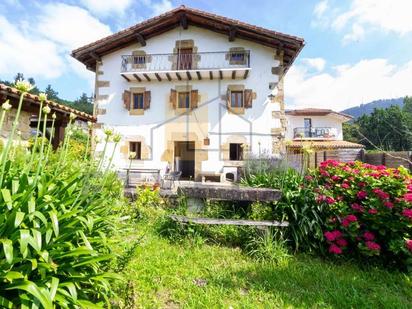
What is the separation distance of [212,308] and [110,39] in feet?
38.6

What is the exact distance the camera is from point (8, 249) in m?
1.34

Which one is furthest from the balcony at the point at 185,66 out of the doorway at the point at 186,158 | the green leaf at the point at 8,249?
the green leaf at the point at 8,249

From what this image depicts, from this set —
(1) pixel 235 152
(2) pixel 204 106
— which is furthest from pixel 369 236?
(2) pixel 204 106

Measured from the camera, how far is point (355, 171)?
128 inches

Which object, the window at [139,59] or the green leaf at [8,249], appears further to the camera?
the window at [139,59]

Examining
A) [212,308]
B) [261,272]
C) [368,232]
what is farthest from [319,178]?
[212,308]

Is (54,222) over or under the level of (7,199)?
under

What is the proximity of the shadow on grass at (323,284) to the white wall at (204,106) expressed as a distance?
8104 mm

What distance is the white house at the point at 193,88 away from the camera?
35.4 ft

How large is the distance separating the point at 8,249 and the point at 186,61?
35.6 ft

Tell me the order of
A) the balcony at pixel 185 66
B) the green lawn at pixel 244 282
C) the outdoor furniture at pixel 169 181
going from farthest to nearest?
the balcony at pixel 185 66
the outdoor furniture at pixel 169 181
the green lawn at pixel 244 282

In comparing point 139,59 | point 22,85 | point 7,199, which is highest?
point 139,59

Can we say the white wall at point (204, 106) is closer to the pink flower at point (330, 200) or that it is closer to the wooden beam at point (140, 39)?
the wooden beam at point (140, 39)

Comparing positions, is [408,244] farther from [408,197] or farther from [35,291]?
[35,291]
